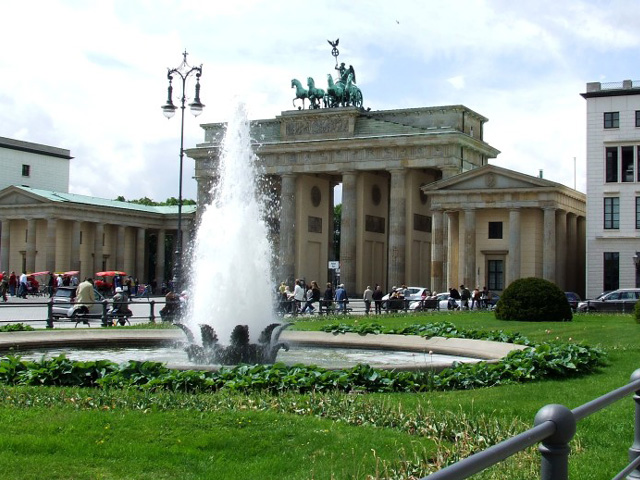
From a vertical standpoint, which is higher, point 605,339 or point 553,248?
point 553,248

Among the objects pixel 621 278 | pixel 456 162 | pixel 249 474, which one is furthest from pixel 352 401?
pixel 456 162

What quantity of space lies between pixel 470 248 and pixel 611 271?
31.5ft

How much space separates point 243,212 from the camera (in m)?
21.3

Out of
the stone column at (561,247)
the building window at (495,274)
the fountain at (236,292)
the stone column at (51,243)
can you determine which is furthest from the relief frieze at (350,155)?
the fountain at (236,292)

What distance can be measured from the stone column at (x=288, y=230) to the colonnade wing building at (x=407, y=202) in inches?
4.3

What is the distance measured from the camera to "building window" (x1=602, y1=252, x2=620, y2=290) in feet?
199

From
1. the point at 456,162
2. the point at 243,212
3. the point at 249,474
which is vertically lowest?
the point at 249,474

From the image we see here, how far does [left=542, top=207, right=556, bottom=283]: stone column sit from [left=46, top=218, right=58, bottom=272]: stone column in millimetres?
48929

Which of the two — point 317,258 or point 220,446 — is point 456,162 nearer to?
point 317,258

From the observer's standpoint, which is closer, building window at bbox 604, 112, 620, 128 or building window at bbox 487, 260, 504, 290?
building window at bbox 604, 112, 620, 128

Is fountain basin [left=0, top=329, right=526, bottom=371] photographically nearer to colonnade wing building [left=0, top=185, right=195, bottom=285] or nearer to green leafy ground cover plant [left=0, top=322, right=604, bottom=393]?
green leafy ground cover plant [left=0, top=322, right=604, bottom=393]

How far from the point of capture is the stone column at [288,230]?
8262 cm

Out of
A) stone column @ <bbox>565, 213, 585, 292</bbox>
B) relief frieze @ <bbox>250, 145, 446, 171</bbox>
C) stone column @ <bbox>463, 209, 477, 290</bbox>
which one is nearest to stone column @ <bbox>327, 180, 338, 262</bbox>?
relief frieze @ <bbox>250, 145, 446, 171</bbox>

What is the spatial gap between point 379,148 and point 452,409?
2691 inches
